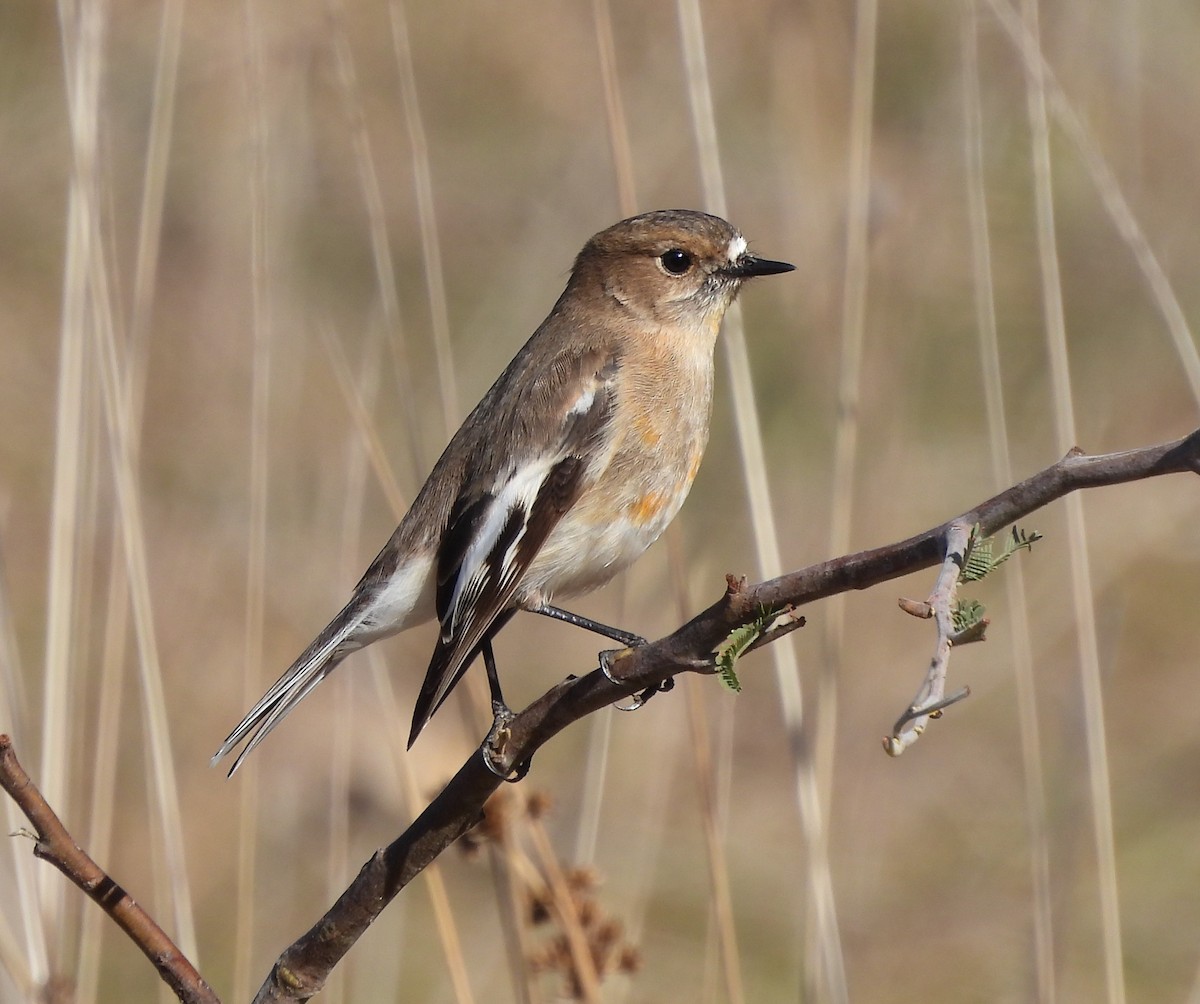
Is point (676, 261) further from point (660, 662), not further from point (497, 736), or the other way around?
point (660, 662)

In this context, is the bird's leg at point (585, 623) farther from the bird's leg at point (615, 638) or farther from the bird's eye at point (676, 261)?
the bird's eye at point (676, 261)

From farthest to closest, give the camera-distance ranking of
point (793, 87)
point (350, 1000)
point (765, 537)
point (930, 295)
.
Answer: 1. point (930, 295)
2. point (793, 87)
3. point (350, 1000)
4. point (765, 537)

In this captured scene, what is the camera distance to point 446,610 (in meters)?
2.35

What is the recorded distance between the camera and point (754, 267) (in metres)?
2.79

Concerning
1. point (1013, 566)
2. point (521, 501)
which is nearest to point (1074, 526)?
point (1013, 566)

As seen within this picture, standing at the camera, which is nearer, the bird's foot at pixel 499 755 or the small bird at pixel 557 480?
the bird's foot at pixel 499 755

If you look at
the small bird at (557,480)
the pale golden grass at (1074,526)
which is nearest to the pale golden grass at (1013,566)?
the pale golden grass at (1074,526)

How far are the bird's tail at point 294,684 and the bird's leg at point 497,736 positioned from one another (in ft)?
0.72

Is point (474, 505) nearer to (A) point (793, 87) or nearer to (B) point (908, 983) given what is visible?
(B) point (908, 983)

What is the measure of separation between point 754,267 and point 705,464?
188 centimetres

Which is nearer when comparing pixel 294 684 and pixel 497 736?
pixel 497 736

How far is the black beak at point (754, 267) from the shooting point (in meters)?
2.72

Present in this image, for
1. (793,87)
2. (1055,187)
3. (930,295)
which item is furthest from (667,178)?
(1055,187)

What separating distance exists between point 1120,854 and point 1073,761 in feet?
5.14
